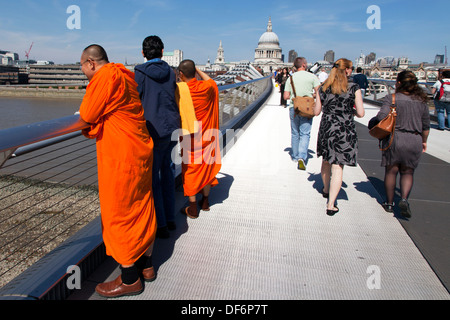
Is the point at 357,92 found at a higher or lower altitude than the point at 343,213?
higher

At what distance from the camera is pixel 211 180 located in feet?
11.4

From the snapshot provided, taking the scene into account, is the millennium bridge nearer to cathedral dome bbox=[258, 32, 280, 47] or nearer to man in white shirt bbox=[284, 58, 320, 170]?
man in white shirt bbox=[284, 58, 320, 170]

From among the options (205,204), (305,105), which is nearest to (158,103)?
(205,204)

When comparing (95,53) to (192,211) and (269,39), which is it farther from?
(269,39)

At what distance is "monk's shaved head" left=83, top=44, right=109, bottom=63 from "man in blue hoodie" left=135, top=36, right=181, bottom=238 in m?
0.54

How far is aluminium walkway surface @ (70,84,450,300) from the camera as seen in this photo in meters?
2.32

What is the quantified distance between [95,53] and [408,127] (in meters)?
2.94

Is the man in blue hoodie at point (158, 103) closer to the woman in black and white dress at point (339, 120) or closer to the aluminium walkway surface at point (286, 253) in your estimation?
the aluminium walkway surface at point (286, 253)

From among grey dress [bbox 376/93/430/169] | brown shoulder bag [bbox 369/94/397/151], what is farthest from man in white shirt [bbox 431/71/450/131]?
brown shoulder bag [bbox 369/94/397/151]
